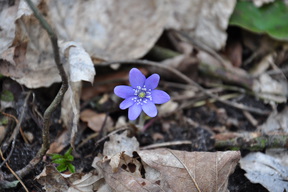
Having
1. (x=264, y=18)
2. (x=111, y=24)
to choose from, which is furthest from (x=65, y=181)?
(x=264, y=18)

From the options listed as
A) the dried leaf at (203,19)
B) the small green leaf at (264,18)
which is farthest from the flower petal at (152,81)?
the small green leaf at (264,18)

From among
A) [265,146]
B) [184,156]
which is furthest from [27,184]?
[265,146]

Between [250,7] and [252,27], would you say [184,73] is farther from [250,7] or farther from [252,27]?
[250,7]

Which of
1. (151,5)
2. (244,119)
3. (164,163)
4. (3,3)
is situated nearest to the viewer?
(164,163)

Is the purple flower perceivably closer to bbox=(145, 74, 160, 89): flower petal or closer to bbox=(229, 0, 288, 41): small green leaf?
bbox=(145, 74, 160, 89): flower petal

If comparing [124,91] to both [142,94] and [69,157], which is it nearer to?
[142,94]
